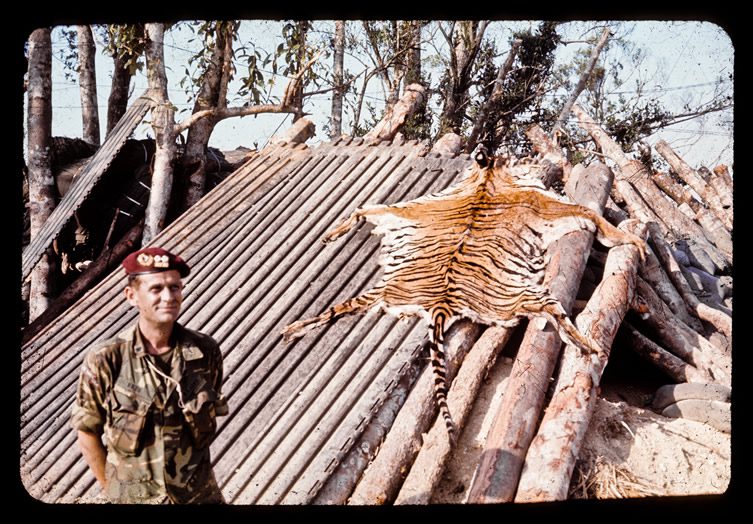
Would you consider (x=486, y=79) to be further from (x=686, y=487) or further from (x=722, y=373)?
(x=686, y=487)

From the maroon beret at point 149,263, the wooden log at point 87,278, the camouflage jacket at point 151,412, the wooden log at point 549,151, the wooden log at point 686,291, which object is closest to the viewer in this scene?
the camouflage jacket at point 151,412

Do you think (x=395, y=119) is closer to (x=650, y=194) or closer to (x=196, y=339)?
(x=650, y=194)

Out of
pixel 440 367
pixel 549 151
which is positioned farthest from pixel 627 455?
pixel 549 151

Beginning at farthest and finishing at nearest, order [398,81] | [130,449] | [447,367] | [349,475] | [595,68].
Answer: [595,68] → [398,81] → [447,367] → [349,475] → [130,449]

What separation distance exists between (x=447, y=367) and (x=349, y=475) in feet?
2.82

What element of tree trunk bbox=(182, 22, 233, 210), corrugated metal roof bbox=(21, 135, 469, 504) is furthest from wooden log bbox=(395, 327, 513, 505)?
tree trunk bbox=(182, 22, 233, 210)

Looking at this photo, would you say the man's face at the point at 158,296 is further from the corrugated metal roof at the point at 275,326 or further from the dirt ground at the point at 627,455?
the dirt ground at the point at 627,455

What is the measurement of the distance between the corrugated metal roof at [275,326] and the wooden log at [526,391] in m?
0.61

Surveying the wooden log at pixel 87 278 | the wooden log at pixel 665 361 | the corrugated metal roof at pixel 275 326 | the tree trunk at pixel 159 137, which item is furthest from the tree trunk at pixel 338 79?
the wooden log at pixel 665 361

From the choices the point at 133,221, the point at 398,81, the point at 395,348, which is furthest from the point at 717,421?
the point at 398,81

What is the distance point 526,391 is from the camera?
398cm

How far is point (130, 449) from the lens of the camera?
10.7 feet

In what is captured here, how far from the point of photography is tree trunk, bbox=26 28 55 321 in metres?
7.48

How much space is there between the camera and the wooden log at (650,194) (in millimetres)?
8039
